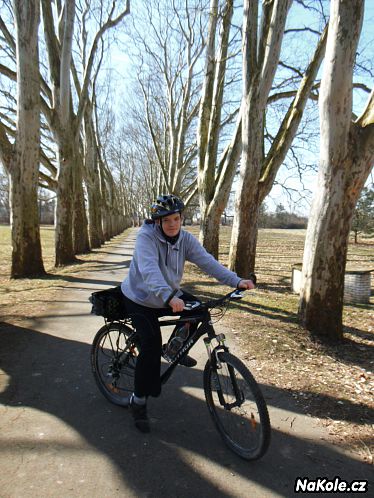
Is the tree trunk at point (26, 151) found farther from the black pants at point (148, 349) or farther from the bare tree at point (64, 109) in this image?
the black pants at point (148, 349)

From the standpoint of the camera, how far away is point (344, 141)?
16.8 ft

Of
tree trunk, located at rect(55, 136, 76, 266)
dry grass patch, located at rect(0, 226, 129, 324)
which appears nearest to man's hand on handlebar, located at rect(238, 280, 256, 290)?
dry grass patch, located at rect(0, 226, 129, 324)

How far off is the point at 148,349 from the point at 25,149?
854cm

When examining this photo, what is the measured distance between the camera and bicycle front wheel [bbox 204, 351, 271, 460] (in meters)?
2.70

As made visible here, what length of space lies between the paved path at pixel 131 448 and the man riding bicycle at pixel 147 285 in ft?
1.22

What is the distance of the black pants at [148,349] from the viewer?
3.10m

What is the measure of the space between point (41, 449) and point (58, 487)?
1.55 feet

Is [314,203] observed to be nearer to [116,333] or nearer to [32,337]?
[116,333]

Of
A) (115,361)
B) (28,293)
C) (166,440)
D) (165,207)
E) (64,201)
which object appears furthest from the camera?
(64,201)

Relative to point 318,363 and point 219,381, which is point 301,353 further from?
point 219,381

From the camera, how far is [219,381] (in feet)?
10.2

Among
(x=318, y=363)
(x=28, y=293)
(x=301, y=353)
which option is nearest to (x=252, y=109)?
(x=301, y=353)

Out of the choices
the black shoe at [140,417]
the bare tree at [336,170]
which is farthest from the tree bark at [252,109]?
the black shoe at [140,417]

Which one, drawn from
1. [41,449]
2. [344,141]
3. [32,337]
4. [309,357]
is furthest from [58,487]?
[344,141]
